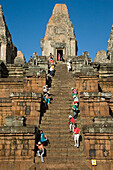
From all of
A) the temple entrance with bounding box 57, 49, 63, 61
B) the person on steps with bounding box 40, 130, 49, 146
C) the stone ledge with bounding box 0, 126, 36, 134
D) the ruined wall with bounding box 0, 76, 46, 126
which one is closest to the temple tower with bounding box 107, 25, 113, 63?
the temple entrance with bounding box 57, 49, 63, 61

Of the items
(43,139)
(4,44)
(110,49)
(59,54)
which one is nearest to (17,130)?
(43,139)

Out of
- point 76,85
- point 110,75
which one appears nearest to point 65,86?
point 76,85

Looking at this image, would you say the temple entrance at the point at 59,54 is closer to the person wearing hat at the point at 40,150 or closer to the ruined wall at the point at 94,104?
the ruined wall at the point at 94,104

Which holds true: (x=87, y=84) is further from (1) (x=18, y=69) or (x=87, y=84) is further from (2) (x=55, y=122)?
(1) (x=18, y=69)

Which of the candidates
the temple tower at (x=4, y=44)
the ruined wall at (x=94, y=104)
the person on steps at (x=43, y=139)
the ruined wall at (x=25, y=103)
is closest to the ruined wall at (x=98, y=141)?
the person on steps at (x=43, y=139)

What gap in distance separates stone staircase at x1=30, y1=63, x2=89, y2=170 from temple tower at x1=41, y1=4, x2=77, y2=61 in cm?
1562

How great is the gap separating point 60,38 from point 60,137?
853 inches

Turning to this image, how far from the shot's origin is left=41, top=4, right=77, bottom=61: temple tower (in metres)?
28.9

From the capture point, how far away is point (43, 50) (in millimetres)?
30375

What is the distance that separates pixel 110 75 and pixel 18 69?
8.67 metres

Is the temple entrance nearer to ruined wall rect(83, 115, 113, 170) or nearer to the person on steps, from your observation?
the person on steps

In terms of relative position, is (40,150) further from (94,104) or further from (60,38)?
(60,38)

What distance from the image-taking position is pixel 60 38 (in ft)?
96.6

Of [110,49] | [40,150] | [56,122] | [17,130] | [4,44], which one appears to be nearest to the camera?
[40,150]
